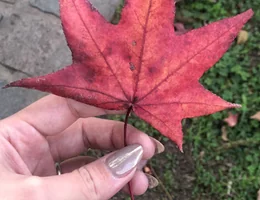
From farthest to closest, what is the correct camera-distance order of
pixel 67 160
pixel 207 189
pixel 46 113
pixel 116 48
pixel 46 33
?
pixel 46 33
pixel 207 189
pixel 67 160
pixel 46 113
pixel 116 48

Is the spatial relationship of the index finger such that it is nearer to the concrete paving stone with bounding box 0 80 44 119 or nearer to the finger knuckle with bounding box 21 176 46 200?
the finger knuckle with bounding box 21 176 46 200

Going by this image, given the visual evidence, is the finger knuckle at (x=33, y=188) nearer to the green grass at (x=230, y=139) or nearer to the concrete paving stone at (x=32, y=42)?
the green grass at (x=230, y=139)

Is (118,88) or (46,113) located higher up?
(118,88)

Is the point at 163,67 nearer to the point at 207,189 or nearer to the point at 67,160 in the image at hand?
the point at 67,160

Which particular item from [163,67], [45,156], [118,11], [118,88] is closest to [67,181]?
[118,88]

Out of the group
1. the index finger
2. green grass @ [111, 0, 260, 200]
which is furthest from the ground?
the index finger

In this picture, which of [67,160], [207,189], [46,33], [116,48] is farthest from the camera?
[46,33]
